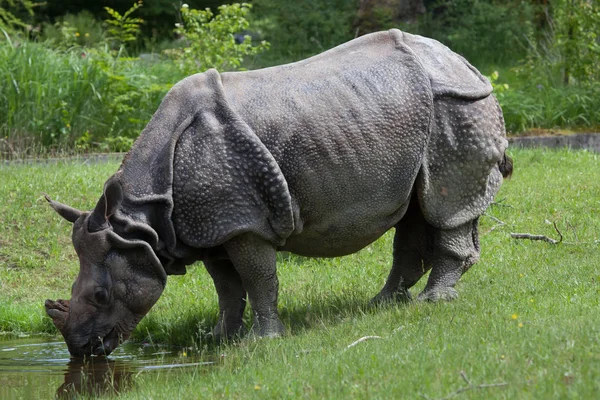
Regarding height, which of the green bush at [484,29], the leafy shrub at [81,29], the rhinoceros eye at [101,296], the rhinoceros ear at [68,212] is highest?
the rhinoceros ear at [68,212]

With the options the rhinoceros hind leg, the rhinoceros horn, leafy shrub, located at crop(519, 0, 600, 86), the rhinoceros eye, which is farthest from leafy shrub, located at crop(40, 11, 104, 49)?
the rhinoceros eye

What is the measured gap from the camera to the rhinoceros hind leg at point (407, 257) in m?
7.99

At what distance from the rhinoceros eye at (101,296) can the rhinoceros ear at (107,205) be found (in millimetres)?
417

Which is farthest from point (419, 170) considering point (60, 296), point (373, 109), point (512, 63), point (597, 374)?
point (512, 63)

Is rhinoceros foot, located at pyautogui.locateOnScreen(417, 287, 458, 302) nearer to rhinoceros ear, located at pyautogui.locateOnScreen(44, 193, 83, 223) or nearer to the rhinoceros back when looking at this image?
the rhinoceros back

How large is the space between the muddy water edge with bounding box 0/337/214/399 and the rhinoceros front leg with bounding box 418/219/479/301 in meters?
1.84

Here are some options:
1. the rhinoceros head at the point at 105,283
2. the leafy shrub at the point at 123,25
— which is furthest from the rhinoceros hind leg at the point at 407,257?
the leafy shrub at the point at 123,25

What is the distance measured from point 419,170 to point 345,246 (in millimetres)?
776

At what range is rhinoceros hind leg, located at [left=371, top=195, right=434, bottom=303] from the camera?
7988 mm

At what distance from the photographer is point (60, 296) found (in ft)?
30.6

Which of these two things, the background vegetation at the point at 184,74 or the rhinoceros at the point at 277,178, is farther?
the background vegetation at the point at 184,74

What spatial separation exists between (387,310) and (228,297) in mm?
1194

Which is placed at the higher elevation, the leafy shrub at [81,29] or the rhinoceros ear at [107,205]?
the rhinoceros ear at [107,205]

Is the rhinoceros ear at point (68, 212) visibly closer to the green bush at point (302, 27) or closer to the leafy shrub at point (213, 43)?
the leafy shrub at point (213, 43)
